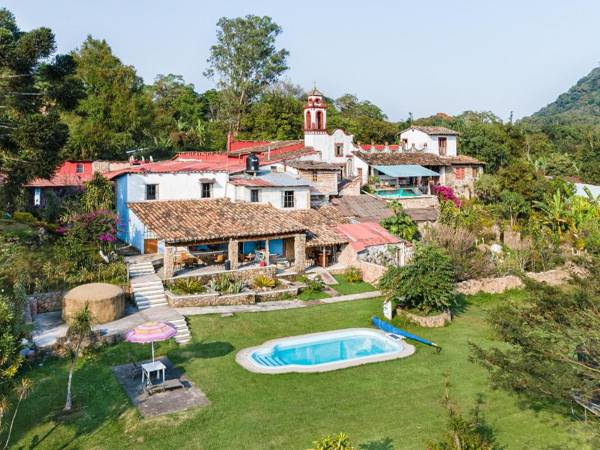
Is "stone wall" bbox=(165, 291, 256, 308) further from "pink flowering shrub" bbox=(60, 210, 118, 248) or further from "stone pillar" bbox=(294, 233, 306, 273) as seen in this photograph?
"stone pillar" bbox=(294, 233, 306, 273)

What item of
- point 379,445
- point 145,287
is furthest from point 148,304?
point 379,445

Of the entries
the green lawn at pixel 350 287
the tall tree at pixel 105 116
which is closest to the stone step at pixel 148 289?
the green lawn at pixel 350 287

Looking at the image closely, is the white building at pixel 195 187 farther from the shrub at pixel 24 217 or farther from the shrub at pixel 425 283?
the shrub at pixel 425 283

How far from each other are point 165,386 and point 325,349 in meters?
7.49

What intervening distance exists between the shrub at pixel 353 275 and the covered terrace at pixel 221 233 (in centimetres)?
267

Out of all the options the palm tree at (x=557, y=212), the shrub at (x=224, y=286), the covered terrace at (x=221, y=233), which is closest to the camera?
the shrub at (x=224, y=286)

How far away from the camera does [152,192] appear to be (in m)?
37.2

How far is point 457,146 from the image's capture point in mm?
61906

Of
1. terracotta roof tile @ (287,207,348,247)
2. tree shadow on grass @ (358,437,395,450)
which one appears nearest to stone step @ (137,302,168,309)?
terracotta roof tile @ (287,207,348,247)

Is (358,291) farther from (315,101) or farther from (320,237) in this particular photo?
(315,101)

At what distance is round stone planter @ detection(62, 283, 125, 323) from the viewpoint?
24406mm

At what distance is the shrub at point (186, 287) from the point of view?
2841 cm

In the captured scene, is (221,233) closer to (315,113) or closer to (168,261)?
(168,261)

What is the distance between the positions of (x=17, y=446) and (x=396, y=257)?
85.9 feet
